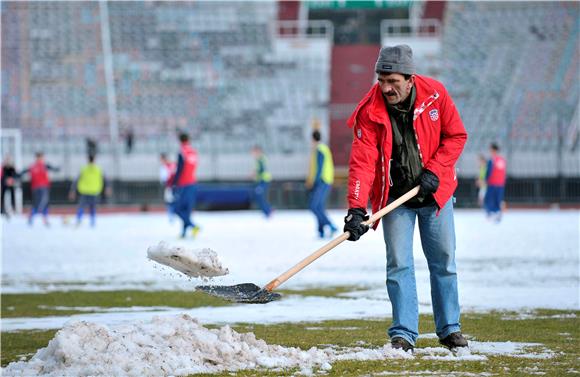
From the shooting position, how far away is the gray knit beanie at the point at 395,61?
21.6ft

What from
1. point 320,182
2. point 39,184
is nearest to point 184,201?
point 320,182

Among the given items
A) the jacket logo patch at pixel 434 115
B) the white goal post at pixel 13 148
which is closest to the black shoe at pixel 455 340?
the jacket logo patch at pixel 434 115

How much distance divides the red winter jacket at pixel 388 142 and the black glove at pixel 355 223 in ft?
0.12

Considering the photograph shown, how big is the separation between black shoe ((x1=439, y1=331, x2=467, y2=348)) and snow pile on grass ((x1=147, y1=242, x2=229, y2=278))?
1342 mm

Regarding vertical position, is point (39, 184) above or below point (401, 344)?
below

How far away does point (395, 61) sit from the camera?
6.58 m

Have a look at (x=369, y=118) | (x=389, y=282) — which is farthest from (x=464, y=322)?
(x=369, y=118)

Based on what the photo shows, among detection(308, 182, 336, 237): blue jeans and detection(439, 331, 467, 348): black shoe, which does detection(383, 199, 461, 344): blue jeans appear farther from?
detection(308, 182, 336, 237): blue jeans

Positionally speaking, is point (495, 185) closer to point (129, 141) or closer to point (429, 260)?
point (129, 141)

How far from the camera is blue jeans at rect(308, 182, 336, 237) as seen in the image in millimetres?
20109

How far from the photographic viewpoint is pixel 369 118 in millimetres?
6723

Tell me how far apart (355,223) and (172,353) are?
128 centimetres

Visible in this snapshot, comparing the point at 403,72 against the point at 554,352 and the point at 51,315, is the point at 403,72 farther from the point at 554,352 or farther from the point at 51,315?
the point at 51,315

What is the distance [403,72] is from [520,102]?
37.1 meters
